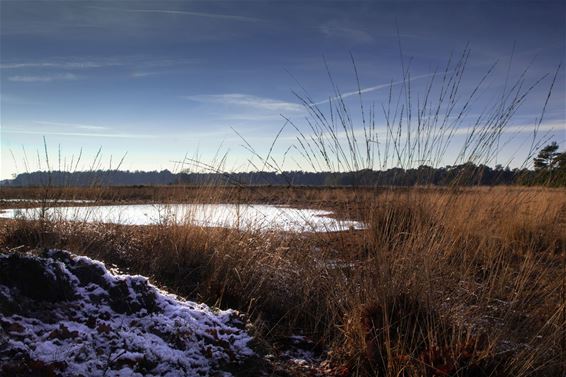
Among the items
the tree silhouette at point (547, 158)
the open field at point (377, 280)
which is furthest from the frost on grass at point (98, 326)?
the tree silhouette at point (547, 158)

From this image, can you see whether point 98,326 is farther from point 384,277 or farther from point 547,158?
point 547,158

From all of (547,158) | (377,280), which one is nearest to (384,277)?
(377,280)

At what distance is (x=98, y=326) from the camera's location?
1.96 metres

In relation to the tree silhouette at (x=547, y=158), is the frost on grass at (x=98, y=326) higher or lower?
lower

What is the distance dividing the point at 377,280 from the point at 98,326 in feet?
5.28

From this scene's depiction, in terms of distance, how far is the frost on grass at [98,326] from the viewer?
5.63ft

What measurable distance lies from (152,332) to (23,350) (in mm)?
584

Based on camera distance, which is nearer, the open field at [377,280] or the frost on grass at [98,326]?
the frost on grass at [98,326]

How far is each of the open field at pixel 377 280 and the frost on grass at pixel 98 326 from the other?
14.6 inches

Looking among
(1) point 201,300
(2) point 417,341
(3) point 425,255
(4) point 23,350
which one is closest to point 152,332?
(4) point 23,350

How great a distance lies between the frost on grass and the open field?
372mm

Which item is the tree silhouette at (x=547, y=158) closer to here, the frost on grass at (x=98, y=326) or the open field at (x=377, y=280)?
the open field at (x=377, y=280)

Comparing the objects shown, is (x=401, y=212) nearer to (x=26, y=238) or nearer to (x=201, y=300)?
(x=201, y=300)

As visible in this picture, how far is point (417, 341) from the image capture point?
2.27 meters
